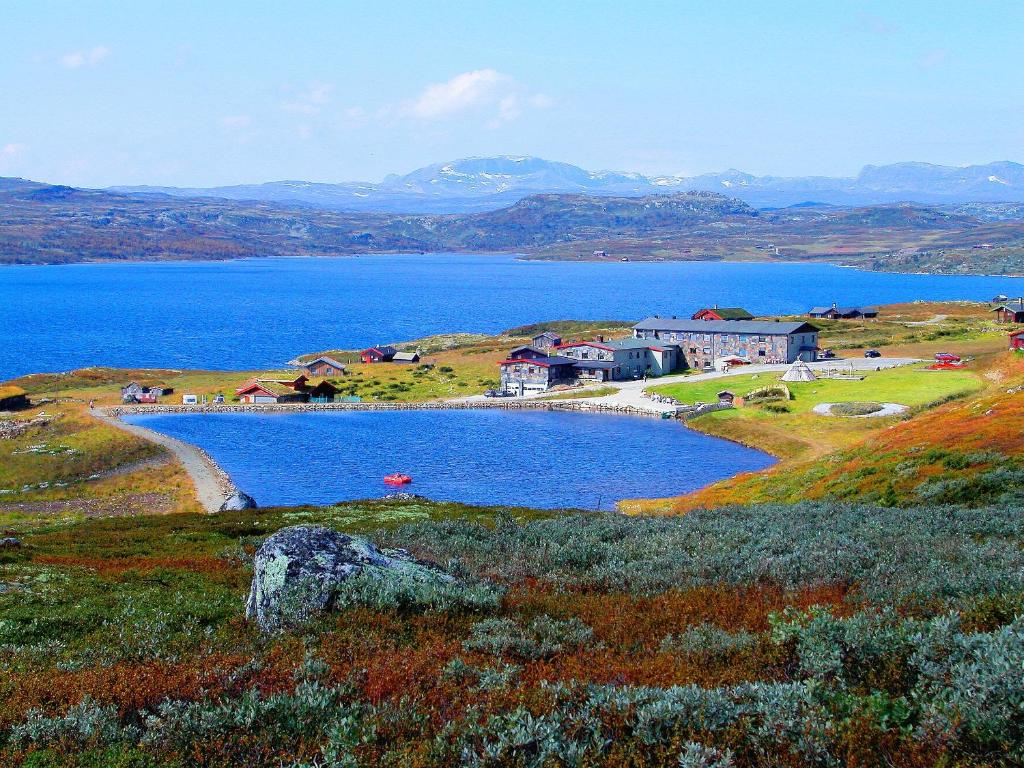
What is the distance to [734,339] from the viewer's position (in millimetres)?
114312

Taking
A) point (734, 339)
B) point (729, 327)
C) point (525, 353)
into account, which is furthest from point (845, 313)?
point (525, 353)

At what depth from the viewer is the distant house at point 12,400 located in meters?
89.1

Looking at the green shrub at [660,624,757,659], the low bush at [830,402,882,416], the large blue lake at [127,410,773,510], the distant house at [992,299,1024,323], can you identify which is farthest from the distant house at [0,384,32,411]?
the distant house at [992,299,1024,323]

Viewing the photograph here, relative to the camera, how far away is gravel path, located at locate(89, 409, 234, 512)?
56.0m

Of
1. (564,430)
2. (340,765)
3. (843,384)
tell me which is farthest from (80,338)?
(340,765)

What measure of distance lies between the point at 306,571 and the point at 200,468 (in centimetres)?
5564

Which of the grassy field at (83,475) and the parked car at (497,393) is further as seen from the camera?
the parked car at (497,393)

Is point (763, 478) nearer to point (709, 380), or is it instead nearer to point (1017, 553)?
point (1017, 553)

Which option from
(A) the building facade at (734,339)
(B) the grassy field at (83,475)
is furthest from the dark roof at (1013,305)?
Result: (B) the grassy field at (83,475)

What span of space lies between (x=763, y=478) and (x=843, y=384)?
42.5 metres

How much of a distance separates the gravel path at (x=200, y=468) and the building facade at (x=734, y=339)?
2603 inches

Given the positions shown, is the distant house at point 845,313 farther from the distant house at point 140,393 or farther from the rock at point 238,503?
the rock at point 238,503

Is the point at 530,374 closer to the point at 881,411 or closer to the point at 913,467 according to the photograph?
the point at 881,411

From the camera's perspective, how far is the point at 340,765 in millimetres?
7375
